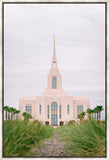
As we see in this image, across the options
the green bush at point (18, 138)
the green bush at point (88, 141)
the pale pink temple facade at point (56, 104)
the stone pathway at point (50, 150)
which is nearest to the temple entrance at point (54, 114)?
the pale pink temple facade at point (56, 104)

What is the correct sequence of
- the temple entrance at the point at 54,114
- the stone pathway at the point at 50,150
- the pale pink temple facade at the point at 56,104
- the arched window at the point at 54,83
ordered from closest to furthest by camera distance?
the stone pathway at the point at 50,150 → the temple entrance at the point at 54,114 → the pale pink temple facade at the point at 56,104 → the arched window at the point at 54,83

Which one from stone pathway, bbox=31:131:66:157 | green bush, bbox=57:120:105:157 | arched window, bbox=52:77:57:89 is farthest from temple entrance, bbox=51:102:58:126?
green bush, bbox=57:120:105:157

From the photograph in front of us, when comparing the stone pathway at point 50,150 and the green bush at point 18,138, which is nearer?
the green bush at point 18,138

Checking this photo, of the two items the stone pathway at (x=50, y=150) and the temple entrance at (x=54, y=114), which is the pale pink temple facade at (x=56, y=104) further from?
the stone pathway at (x=50, y=150)

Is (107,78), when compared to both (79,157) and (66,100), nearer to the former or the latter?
(79,157)

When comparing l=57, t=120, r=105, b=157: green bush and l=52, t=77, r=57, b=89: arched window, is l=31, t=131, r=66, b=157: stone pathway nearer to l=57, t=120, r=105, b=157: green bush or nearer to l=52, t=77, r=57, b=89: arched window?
l=57, t=120, r=105, b=157: green bush

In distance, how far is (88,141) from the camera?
2.94m

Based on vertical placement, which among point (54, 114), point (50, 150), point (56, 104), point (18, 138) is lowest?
point (54, 114)

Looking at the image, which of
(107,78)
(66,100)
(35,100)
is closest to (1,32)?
(107,78)

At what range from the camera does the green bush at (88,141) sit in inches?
117

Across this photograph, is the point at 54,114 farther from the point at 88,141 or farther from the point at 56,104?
the point at 88,141

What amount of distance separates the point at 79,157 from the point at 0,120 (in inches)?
52.4

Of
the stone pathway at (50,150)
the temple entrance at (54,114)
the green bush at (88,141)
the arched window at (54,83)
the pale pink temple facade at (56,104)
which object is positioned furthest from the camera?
the arched window at (54,83)

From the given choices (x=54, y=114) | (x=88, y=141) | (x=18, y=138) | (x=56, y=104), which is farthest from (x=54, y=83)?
(x=88, y=141)
